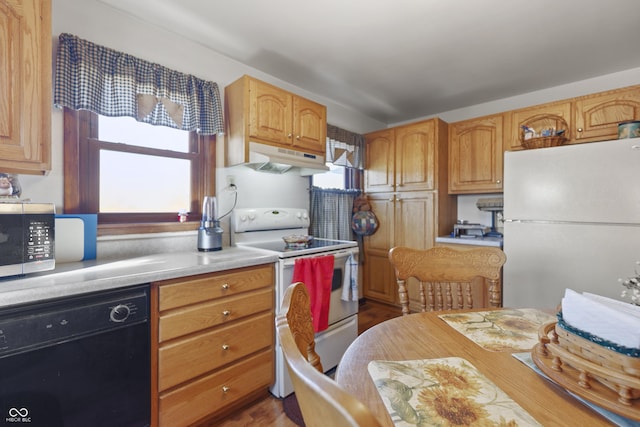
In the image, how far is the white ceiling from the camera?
1.69 meters

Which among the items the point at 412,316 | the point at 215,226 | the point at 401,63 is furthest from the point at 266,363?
the point at 401,63

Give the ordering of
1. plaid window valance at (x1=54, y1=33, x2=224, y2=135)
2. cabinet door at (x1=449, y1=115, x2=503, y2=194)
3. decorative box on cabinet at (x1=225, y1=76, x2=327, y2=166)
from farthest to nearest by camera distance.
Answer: cabinet door at (x1=449, y1=115, x2=503, y2=194) → decorative box on cabinet at (x1=225, y1=76, x2=327, y2=166) → plaid window valance at (x1=54, y1=33, x2=224, y2=135)

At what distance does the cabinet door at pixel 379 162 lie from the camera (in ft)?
10.8

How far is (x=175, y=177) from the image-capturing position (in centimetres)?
206

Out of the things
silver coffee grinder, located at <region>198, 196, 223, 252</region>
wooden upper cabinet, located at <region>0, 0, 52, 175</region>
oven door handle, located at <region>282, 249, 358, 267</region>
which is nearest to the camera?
wooden upper cabinet, located at <region>0, 0, 52, 175</region>

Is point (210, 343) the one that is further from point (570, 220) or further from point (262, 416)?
point (570, 220)

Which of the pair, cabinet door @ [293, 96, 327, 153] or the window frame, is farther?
cabinet door @ [293, 96, 327, 153]

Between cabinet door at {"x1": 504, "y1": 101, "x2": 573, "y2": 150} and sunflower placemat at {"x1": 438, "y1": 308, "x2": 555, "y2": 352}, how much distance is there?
2166 millimetres

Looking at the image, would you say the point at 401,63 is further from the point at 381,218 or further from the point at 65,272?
the point at 65,272

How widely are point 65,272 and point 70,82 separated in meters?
1.00

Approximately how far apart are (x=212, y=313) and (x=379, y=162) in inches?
101

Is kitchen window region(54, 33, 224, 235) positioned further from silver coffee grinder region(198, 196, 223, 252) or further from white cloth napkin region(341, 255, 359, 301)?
white cloth napkin region(341, 255, 359, 301)

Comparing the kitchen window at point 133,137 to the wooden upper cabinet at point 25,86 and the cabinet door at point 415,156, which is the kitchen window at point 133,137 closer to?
the wooden upper cabinet at point 25,86

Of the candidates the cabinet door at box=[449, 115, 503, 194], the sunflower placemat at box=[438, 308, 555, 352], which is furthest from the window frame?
the cabinet door at box=[449, 115, 503, 194]
